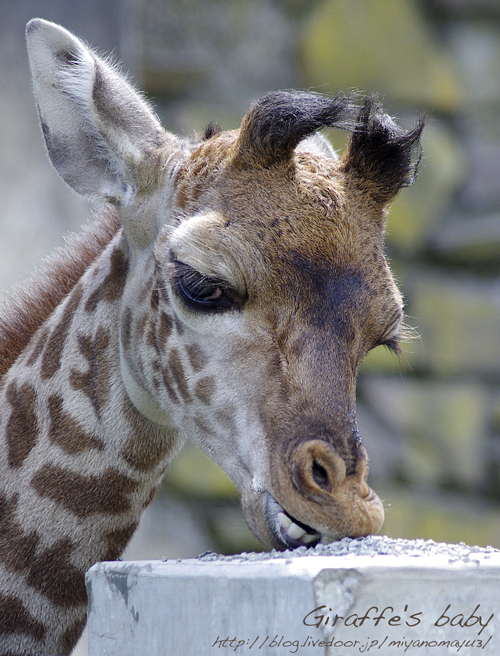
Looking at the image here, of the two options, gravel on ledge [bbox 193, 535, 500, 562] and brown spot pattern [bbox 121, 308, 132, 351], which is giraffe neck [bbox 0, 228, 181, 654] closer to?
brown spot pattern [bbox 121, 308, 132, 351]

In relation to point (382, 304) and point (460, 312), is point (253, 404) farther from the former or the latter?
point (460, 312)

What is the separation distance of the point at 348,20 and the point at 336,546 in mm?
4128

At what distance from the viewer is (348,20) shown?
497 cm

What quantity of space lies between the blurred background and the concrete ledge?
3114 mm

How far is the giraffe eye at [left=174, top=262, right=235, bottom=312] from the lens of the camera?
199 centimetres

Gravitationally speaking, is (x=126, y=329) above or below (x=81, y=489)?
above

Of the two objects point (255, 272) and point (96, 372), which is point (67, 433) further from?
point (255, 272)

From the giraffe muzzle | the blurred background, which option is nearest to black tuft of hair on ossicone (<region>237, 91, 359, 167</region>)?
the giraffe muzzle

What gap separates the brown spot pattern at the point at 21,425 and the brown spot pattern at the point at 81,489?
99 mm

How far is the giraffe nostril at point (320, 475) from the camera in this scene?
1.73 m

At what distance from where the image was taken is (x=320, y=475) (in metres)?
1.74

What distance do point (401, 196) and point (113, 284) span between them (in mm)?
3042

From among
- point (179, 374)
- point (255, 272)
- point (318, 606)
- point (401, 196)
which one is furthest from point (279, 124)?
point (401, 196)

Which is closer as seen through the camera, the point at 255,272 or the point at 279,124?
the point at 255,272
